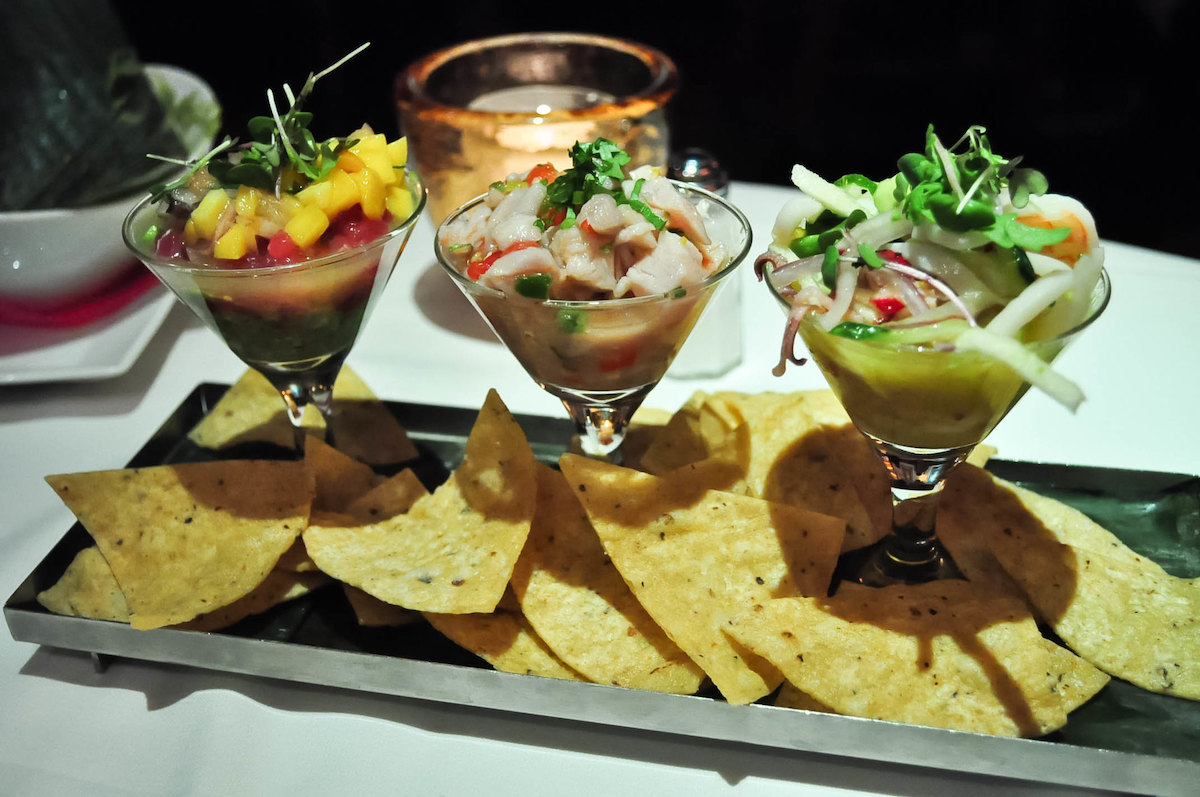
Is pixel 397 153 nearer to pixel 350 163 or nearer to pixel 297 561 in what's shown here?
pixel 350 163

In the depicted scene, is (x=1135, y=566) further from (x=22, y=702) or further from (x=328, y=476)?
(x=22, y=702)

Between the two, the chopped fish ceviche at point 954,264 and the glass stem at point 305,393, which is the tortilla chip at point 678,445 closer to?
the chopped fish ceviche at point 954,264

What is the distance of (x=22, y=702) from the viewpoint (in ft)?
4.80

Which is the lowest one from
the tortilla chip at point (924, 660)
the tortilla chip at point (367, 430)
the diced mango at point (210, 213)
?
the tortilla chip at point (367, 430)

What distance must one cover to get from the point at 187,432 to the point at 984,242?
5.34ft

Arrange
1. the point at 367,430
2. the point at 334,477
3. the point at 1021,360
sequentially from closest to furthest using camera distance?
the point at 1021,360
the point at 334,477
the point at 367,430

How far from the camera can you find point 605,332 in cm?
141

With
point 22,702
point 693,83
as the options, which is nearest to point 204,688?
point 22,702

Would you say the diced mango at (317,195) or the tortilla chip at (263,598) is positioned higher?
the diced mango at (317,195)

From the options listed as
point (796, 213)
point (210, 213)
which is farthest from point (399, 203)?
point (796, 213)

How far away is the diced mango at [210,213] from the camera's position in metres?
1.52

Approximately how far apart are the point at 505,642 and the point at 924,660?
60 cm

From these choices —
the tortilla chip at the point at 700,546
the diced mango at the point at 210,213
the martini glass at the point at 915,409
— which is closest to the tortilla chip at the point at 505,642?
the tortilla chip at the point at 700,546

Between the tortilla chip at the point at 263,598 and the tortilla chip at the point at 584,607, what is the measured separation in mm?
364
